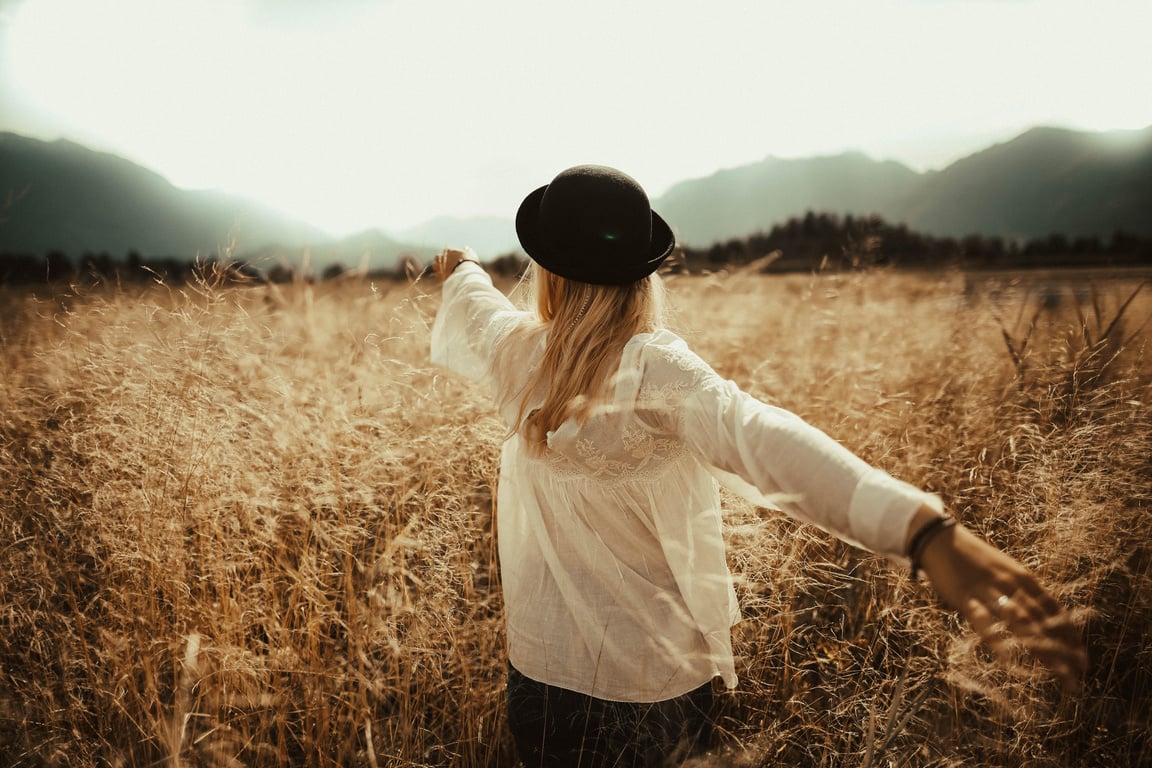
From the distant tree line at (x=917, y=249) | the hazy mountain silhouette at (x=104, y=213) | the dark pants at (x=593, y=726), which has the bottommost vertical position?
the dark pants at (x=593, y=726)

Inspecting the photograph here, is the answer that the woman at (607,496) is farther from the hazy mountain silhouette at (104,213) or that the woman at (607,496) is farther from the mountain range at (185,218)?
the hazy mountain silhouette at (104,213)

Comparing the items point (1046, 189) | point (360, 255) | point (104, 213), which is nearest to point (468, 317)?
point (360, 255)

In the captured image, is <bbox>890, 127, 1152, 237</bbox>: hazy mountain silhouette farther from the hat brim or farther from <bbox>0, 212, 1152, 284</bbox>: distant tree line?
the hat brim

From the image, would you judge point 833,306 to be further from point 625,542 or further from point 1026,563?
point 625,542

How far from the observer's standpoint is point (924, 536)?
713mm

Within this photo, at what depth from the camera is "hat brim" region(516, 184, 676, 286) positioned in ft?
→ 3.66

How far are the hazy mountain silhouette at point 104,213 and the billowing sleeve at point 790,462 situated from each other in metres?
1.74

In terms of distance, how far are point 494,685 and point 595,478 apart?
0.86m

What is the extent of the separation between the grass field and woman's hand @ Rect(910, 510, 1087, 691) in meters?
0.46

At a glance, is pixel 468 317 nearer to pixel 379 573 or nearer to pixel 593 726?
pixel 379 573

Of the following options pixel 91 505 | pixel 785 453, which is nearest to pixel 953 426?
pixel 785 453

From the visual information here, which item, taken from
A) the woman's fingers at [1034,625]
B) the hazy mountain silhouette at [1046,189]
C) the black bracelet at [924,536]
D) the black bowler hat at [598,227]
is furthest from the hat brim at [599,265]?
the hazy mountain silhouette at [1046,189]

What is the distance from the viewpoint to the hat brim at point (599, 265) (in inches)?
43.9

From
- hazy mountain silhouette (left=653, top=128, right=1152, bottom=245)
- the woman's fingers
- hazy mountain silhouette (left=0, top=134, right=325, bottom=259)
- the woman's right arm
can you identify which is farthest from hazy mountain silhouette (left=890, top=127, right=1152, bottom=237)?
hazy mountain silhouette (left=0, top=134, right=325, bottom=259)
